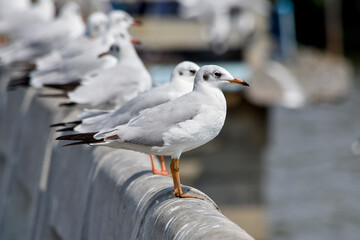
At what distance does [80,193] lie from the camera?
18.1 ft

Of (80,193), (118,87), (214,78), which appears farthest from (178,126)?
(118,87)

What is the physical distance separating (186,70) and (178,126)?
111 centimetres

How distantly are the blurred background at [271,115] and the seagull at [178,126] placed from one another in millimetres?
4461

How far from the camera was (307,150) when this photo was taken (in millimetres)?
30219

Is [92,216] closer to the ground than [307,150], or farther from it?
farther from it

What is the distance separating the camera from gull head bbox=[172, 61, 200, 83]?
18.0 feet

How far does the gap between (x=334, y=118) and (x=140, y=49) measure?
8360 millimetres

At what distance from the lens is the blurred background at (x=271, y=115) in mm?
18562

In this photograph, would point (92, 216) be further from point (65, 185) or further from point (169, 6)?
point (169, 6)

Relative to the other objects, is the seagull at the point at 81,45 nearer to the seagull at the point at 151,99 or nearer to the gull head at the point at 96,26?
the gull head at the point at 96,26

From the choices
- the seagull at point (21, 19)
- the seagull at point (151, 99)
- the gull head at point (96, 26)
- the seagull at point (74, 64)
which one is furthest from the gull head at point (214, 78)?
the seagull at point (21, 19)

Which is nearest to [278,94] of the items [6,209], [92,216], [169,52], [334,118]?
[334,118]

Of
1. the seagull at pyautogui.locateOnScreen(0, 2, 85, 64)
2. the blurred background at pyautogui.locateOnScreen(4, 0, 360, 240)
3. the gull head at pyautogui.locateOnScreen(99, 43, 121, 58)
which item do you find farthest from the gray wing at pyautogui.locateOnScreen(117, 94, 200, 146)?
the seagull at pyautogui.locateOnScreen(0, 2, 85, 64)

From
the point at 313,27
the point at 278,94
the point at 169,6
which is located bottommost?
the point at 313,27
